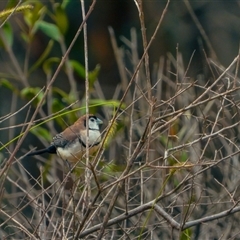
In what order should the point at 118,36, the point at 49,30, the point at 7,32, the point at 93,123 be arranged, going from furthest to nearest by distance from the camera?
the point at 118,36
the point at 49,30
the point at 7,32
the point at 93,123

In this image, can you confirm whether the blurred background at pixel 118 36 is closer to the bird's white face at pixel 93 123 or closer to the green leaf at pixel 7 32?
the green leaf at pixel 7 32

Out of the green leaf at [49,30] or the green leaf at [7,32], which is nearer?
the green leaf at [7,32]

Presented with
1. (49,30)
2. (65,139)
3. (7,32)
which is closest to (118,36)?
(49,30)

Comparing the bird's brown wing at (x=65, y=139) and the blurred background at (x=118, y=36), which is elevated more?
the bird's brown wing at (x=65, y=139)

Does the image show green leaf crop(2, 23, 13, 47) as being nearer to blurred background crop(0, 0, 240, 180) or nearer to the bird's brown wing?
the bird's brown wing

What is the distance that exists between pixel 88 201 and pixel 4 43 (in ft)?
12.2

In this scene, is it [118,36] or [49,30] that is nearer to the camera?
[49,30]

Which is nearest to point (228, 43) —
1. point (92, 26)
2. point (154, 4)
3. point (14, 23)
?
point (154, 4)

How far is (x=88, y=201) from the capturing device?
2.84m

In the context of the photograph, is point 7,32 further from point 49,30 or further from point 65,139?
point 65,139

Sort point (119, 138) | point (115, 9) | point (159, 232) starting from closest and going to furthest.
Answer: point (159, 232)
point (119, 138)
point (115, 9)

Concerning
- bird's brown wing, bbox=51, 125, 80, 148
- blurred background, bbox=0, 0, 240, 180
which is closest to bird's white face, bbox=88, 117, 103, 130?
bird's brown wing, bbox=51, 125, 80, 148

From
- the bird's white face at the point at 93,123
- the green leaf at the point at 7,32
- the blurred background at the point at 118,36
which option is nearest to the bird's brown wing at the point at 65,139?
the bird's white face at the point at 93,123

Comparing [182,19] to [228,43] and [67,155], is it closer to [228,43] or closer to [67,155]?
[228,43]
